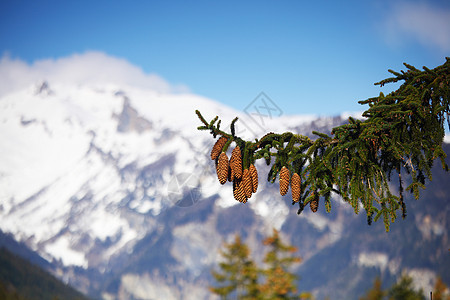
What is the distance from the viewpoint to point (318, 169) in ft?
14.7

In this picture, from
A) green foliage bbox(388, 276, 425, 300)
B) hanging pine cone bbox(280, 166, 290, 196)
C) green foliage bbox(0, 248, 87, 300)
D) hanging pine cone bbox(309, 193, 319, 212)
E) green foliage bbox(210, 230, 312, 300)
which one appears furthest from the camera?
green foliage bbox(0, 248, 87, 300)

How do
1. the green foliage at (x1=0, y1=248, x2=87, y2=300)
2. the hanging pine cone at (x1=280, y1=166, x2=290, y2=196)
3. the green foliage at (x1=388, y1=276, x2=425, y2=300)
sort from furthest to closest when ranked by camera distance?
1. the green foliage at (x1=0, y1=248, x2=87, y2=300)
2. the green foliage at (x1=388, y1=276, x2=425, y2=300)
3. the hanging pine cone at (x1=280, y1=166, x2=290, y2=196)

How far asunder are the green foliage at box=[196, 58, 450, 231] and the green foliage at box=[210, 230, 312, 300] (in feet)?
95.1

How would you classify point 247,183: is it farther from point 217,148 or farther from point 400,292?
point 400,292

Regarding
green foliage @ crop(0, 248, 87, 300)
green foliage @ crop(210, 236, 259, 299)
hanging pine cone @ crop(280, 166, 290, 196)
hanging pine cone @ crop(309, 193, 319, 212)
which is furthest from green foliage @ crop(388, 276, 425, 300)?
green foliage @ crop(0, 248, 87, 300)

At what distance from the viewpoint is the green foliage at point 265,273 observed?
3312 cm

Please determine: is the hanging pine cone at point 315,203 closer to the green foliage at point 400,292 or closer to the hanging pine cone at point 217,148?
the hanging pine cone at point 217,148

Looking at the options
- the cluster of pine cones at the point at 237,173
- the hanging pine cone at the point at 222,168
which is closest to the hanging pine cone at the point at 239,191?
the cluster of pine cones at the point at 237,173

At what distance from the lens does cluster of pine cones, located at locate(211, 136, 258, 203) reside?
13.1ft

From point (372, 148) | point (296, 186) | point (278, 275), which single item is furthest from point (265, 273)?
point (296, 186)

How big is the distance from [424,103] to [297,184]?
1993 millimetres

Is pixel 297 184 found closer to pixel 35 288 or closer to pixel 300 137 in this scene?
pixel 300 137

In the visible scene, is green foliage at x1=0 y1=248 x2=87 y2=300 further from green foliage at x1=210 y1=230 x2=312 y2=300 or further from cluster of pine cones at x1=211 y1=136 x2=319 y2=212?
cluster of pine cones at x1=211 y1=136 x2=319 y2=212

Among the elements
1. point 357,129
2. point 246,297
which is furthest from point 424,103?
point 246,297
